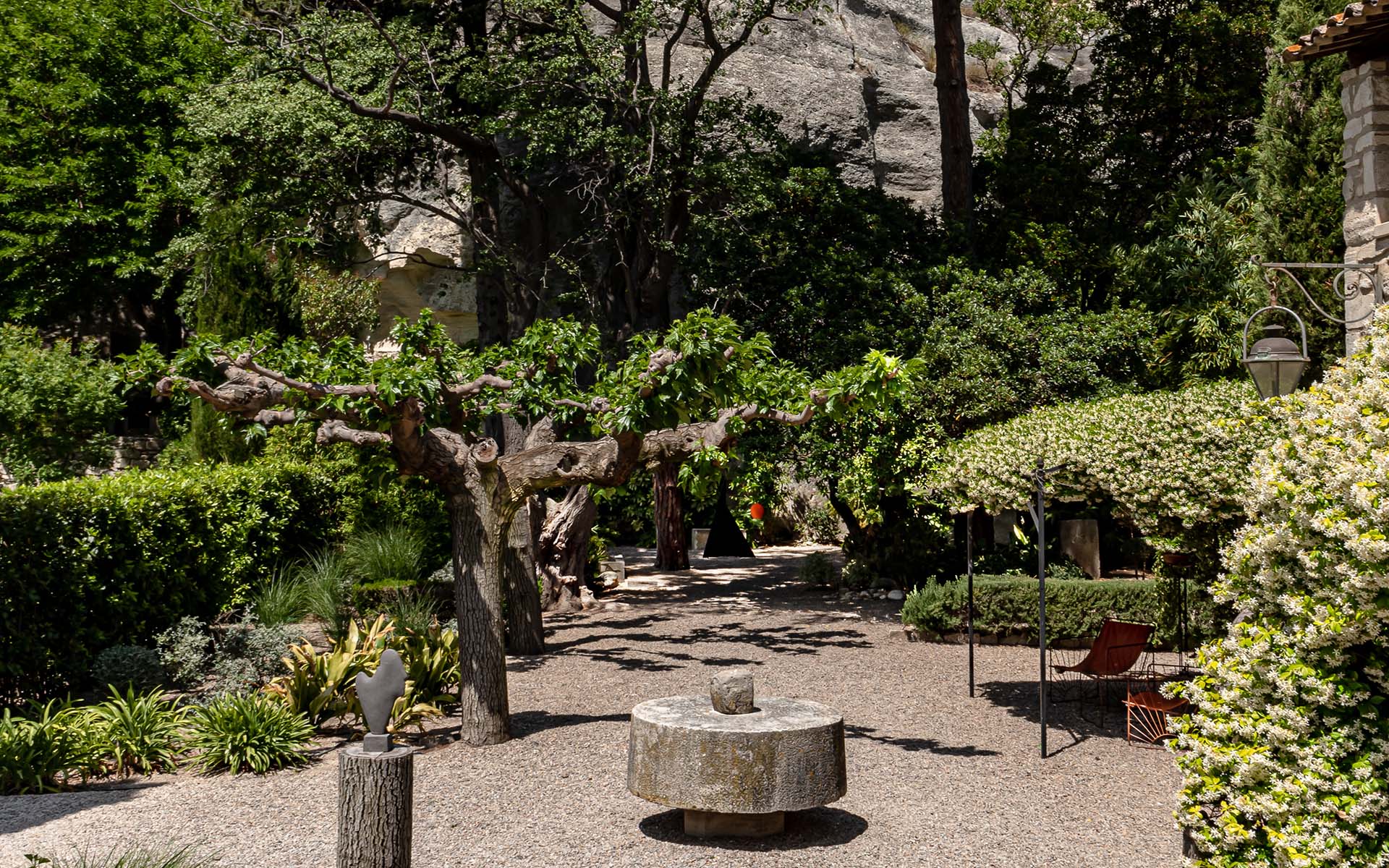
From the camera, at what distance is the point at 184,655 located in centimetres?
1110

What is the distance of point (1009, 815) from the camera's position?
25.3 feet

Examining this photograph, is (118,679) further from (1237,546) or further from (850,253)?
(850,253)

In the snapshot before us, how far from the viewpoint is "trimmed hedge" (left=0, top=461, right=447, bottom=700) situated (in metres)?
10.1

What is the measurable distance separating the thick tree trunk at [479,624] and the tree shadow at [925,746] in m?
3.02

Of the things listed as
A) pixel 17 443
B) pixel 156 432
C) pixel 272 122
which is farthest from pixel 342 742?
pixel 156 432

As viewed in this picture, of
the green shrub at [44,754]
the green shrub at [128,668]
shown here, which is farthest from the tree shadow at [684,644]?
the green shrub at [44,754]

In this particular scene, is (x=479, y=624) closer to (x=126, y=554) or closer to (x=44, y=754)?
(x=44, y=754)

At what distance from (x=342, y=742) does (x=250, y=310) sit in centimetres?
1338

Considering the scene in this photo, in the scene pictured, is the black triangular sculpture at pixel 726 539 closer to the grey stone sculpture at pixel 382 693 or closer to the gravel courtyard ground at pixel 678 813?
the gravel courtyard ground at pixel 678 813

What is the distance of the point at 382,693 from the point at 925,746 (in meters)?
5.58

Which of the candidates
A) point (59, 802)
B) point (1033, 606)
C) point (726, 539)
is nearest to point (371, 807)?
point (59, 802)

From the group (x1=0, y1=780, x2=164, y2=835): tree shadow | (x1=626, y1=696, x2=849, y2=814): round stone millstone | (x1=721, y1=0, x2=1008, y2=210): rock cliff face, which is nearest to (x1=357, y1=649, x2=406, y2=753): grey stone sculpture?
(x1=626, y1=696, x2=849, y2=814): round stone millstone

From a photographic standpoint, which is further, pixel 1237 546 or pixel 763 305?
pixel 763 305

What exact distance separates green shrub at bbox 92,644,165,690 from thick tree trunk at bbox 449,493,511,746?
3.34 metres
